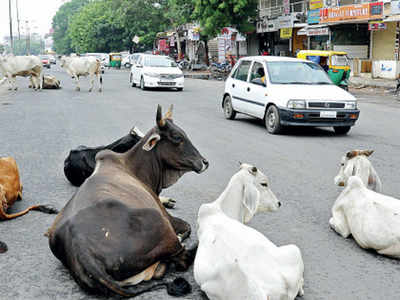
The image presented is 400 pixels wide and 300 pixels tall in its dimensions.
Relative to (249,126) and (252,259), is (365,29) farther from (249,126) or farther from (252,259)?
(252,259)

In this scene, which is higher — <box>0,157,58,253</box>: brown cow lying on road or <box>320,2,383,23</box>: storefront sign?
<box>320,2,383,23</box>: storefront sign

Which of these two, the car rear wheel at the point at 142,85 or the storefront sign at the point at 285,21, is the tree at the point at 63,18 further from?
the car rear wheel at the point at 142,85

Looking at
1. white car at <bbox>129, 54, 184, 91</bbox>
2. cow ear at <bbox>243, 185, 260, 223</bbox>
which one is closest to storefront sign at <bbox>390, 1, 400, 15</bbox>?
white car at <bbox>129, 54, 184, 91</bbox>

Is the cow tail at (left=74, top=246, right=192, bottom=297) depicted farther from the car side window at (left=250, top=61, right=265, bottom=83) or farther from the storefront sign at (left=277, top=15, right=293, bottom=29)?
the storefront sign at (left=277, top=15, right=293, bottom=29)

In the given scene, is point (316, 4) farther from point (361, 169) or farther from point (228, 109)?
point (361, 169)

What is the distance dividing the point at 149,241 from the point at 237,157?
5.57 metres

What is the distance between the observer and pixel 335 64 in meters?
23.2

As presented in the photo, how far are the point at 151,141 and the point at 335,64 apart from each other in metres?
19.7

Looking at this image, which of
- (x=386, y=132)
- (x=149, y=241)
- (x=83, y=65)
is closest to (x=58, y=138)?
(x=386, y=132)

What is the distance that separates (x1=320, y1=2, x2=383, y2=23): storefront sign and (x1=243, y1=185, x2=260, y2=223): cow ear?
990 inches

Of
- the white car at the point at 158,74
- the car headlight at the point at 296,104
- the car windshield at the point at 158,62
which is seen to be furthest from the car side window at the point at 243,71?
the car windshield at the point at 158,62

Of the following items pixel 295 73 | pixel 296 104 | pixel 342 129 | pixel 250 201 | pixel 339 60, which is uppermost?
pixel 339 60

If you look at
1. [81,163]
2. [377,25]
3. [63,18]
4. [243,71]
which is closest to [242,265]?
[81,163]

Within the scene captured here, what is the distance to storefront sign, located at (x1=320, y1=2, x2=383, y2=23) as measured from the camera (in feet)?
89.7
